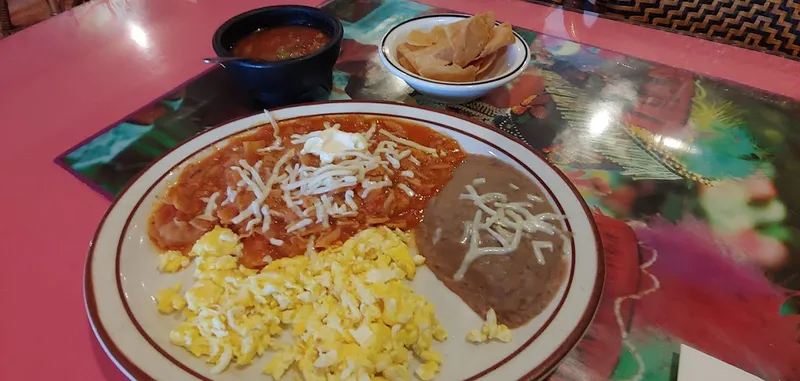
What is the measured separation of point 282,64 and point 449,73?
0.51m

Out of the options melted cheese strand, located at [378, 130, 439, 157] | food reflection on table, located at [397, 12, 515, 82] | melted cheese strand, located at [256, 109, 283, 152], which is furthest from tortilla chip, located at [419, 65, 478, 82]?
melted cheese strand, located at [256, 109, 283, 152]

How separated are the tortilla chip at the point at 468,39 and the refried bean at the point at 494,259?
0.47 m

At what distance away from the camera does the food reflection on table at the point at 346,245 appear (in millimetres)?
1057

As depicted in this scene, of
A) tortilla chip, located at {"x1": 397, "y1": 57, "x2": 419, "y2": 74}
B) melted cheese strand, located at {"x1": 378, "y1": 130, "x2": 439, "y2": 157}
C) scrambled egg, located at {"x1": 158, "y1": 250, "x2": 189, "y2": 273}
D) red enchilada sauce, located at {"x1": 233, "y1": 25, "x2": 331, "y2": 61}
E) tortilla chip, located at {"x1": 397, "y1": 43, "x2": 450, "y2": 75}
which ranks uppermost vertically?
red enchilada sauce, located at {"x1": 233, "y1": 25, "x2": 331, "y2": 61}

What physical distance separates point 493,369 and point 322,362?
1.05 ft

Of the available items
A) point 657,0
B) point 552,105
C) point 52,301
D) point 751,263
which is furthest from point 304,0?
point 751,263

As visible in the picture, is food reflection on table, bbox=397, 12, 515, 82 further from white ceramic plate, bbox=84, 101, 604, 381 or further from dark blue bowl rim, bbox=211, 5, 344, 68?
white ceramic plate, bbox=84, 101, 604, 381

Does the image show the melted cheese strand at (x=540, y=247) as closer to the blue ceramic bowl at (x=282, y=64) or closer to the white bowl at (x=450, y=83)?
the white bowl at (x=450, y=83)

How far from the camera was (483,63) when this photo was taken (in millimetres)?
1774

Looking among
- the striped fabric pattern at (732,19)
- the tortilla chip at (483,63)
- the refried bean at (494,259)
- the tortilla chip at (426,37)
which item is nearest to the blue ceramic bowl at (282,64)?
the tortilla chip at (426,37)

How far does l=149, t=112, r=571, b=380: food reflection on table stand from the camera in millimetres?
1057

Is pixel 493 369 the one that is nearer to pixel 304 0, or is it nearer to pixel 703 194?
pixel 703 194

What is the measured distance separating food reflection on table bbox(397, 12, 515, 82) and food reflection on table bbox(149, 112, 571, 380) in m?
0.22

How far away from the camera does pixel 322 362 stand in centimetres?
100
